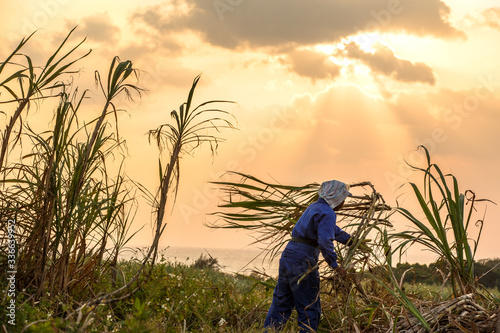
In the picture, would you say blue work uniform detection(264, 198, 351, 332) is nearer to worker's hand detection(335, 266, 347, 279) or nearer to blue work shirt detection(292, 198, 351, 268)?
blue work shirt detection(292, 198, 351, 268)

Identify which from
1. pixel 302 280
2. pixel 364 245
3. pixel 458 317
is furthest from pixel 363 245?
pixel 458 317

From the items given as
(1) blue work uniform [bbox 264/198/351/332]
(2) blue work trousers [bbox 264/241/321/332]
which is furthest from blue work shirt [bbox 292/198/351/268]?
(2) blue work trousers [bbox 264/241/321/332]

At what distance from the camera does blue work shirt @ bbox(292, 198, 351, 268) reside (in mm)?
5527

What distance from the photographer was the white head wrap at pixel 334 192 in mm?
5891

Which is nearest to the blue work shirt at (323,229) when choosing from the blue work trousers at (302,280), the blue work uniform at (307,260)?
the blue work uniform at (307,260)

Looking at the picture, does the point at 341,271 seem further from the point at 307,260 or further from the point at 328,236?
the point at 307,260

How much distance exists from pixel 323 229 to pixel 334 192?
0.46m

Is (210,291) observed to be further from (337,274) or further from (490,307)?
(490,307)

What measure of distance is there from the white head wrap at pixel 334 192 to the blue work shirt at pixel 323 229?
6 centimetres

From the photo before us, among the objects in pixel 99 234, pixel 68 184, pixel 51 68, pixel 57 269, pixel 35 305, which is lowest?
pixel 35 305

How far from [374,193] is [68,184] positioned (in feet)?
10.1

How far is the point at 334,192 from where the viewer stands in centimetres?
590

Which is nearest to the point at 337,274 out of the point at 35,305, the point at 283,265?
the point at 283,265

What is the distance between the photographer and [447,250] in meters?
5.43
